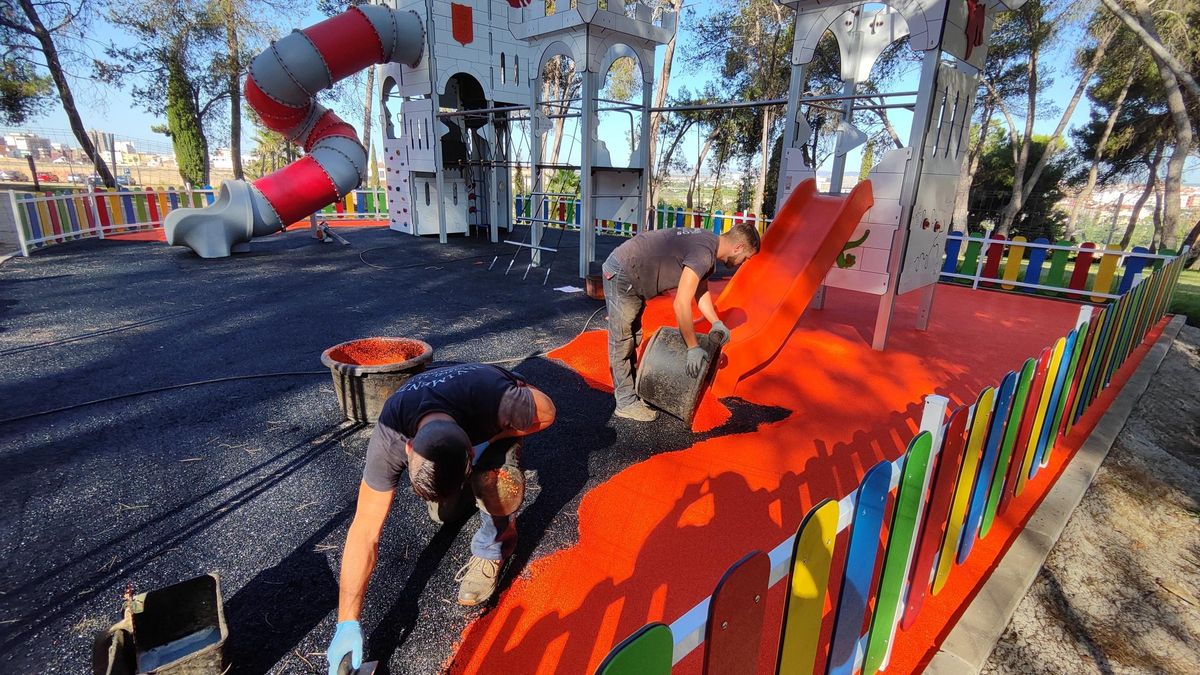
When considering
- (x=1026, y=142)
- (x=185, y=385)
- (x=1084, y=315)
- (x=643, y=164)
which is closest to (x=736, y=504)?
(x=1084, y=315)

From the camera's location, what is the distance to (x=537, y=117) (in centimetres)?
937

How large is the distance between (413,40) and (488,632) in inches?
493

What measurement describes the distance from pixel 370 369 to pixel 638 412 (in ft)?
6.32

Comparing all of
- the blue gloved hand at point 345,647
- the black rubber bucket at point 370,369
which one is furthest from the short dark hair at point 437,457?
the black rubber bucket at point 370,369

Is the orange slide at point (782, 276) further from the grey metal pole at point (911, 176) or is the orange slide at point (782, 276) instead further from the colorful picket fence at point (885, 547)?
the colorful picket fence at point (885, 547)

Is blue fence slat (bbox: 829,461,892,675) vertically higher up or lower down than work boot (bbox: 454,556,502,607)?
higher up

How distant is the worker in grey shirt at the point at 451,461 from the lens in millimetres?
1842

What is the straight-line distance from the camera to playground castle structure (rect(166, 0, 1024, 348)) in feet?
17.9

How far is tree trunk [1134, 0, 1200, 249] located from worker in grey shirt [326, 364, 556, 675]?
17743mm

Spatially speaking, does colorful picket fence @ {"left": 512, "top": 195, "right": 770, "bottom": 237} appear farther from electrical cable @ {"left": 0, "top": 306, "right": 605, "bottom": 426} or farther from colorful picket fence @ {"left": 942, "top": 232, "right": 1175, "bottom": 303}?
electrical cable @ {"left": 0, "top": 306, "right": 605, "bottom": 426}

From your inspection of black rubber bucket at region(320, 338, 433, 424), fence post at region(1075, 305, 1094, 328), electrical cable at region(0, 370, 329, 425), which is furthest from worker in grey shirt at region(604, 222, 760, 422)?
electrical cable at region(0, 370, 329, 425)

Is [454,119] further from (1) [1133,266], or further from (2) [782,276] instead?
(1) [1133,266]

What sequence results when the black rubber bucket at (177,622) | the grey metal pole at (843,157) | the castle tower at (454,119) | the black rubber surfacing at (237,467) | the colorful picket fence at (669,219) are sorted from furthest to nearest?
the castle tower at (454,119), the colorful picket fence at (669,219), the grey metal pole at (843,157), the black rubber surfacing at (237,467), the black rubber bucket at (177,622)

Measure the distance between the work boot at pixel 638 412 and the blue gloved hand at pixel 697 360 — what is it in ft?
2.28
